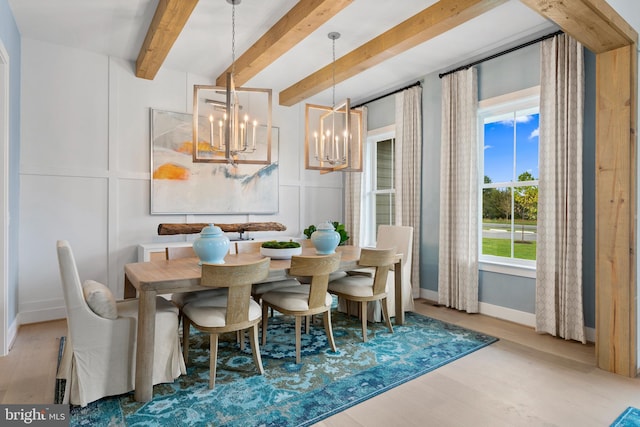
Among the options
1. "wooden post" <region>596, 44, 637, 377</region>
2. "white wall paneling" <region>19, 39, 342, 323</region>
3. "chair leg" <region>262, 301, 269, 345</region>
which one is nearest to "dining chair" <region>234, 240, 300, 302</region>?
"chair leg" <region>262, 301, 269, 345</region>

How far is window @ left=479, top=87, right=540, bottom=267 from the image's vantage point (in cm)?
379

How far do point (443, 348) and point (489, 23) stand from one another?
297cm

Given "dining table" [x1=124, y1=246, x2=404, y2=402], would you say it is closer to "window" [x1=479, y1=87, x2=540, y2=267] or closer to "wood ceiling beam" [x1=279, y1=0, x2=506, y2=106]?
"wood ceiling beam" [x1=279, y1=0, x2=506, y2=106]

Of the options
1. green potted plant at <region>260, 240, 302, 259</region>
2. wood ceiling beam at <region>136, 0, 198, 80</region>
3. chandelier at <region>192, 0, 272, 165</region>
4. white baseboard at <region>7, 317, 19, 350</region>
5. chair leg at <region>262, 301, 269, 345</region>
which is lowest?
white baseboard at <region>7, 317, 19, 350</region>

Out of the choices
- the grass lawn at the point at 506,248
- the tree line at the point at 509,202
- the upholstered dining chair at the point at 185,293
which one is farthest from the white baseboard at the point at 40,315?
the tree line at the point at 509,202

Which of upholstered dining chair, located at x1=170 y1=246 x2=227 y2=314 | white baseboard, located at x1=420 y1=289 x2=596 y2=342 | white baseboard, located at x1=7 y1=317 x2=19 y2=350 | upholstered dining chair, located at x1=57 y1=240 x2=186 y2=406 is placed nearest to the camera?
upholstered dining chair, located at x1=57 y1=240 x2=186 y2=406

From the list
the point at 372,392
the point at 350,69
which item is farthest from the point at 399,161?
the point at 372,392

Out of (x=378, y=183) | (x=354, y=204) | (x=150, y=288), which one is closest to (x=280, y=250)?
(x=150, y=288)

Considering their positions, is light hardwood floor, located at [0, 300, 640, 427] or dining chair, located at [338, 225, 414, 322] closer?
light hardwood floor, located at [0, 300, 640, 427]

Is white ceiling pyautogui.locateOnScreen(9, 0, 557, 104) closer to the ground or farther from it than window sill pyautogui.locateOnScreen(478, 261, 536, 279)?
farther from it

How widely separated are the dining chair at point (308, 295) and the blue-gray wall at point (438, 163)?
6.72 ft

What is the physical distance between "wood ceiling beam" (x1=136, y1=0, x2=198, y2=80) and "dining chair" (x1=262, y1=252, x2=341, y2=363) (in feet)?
7.04

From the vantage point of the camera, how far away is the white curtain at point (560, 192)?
3.19 m

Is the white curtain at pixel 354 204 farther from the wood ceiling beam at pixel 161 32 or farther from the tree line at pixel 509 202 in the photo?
the wood ceiling beam at pixel 161 32
